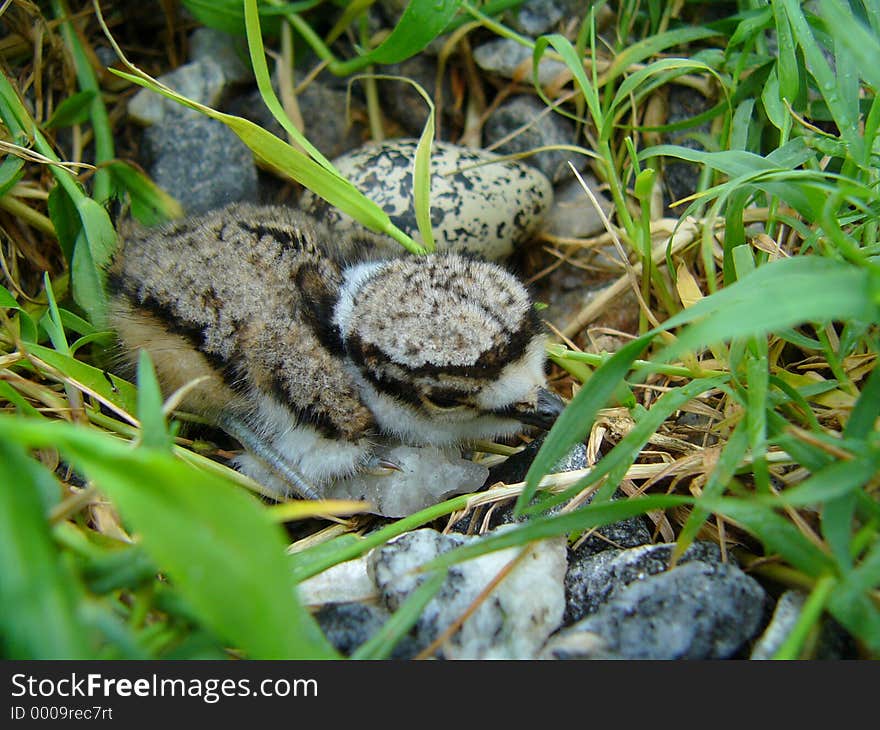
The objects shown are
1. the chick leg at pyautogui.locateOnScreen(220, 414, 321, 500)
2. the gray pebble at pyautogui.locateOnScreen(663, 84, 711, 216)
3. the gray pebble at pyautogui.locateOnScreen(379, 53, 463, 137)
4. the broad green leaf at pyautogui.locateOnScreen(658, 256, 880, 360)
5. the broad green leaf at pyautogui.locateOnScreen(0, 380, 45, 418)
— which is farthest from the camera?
the gray pebble at pyautogui.locateOnScreen(379, 53, 463, 137)

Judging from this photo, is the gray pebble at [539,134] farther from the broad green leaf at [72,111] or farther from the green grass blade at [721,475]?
the green grass blade at [721,475]

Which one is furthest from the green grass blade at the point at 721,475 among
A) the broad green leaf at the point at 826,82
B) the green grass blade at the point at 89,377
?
the green grass blade at the point at 89,377

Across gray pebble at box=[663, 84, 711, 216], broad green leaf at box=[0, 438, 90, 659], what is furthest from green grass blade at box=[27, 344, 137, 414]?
gray pebble at box=[663, 84, 711, 216]

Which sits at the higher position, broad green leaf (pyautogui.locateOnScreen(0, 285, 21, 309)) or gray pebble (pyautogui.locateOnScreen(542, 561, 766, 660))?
broad green leaf (pyautogui.locateOnScreen(0, 285, 21, 309))

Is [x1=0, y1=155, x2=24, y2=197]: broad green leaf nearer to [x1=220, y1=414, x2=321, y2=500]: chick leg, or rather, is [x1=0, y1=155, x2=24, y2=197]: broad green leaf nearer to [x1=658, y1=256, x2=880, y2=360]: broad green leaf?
[x1=220, y1=414, x2=321, y2=500]: chick leg

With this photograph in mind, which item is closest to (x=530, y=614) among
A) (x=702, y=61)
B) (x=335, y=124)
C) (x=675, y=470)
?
(x=675, y=470)

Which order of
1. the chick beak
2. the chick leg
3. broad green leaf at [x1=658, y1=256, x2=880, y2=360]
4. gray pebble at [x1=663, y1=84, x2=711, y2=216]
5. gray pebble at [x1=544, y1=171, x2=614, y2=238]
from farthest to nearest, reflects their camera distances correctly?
gray pebble at [x1=544, y1=171, x2=614, y2=238]
gray pebble at [x1=663, y1=84, x2=711, y2=216]
the chick leg
the chick beak
broad green leaf at [x1=658, y1=256, x2=880, y2=360]

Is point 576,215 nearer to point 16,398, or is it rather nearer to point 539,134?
point 539,134

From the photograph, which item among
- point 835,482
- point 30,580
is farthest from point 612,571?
point 30,580
